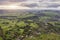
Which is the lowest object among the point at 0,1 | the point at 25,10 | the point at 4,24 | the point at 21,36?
the point at 21,36

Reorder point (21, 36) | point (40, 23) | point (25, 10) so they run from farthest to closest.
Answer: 1. point (25, 10)
2. point (40, 23)
3. point (21, 36)

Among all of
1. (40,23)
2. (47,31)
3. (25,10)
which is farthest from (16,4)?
(47,31)

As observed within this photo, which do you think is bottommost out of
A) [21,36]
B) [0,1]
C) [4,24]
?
[21,36]

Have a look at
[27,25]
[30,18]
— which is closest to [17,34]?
[27,25]

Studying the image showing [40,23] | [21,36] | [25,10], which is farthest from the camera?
[25,10]

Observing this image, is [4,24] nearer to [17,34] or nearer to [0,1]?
[17,34]

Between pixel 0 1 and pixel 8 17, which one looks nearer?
pixel 8 17

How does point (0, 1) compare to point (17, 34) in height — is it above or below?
above

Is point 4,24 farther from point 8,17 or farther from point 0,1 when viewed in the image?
point 0,1

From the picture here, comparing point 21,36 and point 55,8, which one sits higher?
point 55,8
